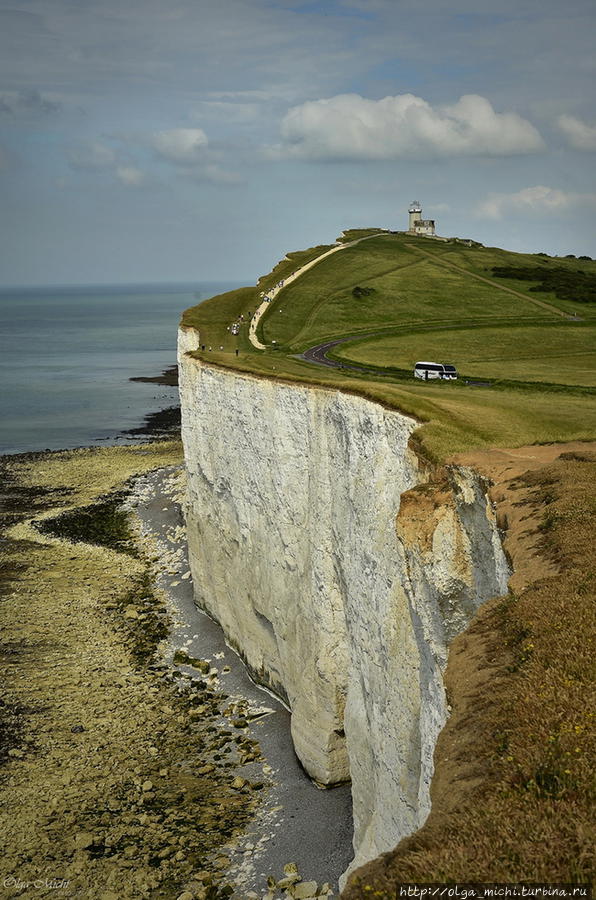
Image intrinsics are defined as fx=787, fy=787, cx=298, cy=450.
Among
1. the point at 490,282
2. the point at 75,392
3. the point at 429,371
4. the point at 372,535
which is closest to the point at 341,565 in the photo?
the point at 372,535

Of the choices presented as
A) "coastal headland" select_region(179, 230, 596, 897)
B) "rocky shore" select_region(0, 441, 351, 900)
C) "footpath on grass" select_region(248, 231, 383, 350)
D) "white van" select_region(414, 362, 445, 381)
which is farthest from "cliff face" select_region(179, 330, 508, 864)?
"footpath on grass" select_region(248, 231, 383, 350)

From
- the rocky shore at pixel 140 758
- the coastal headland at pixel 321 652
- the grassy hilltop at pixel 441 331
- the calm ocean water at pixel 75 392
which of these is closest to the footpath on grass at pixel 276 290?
the grassy hilltop at pixel 441 331

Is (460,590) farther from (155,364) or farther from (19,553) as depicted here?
(155,364)

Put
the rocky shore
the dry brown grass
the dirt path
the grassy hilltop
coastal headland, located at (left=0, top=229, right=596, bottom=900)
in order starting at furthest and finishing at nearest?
1. the dirt path
2. the grassy hilltop
3. the rocky shore
4. coastal headland, located at (left=0, top=229, right=596, bottom=900)
5. the dry brown grass

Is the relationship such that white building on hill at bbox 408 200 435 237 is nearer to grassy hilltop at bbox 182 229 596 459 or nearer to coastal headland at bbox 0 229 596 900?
grassy hilltop at bbox 182 229 596 459

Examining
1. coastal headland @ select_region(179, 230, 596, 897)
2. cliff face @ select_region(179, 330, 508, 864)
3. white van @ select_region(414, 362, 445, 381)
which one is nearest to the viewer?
coastal headland @ select_region(179, 230, 596, 897)

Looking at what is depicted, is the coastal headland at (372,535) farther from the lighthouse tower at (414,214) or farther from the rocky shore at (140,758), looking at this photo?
the lighthouse tower at (414,214)
